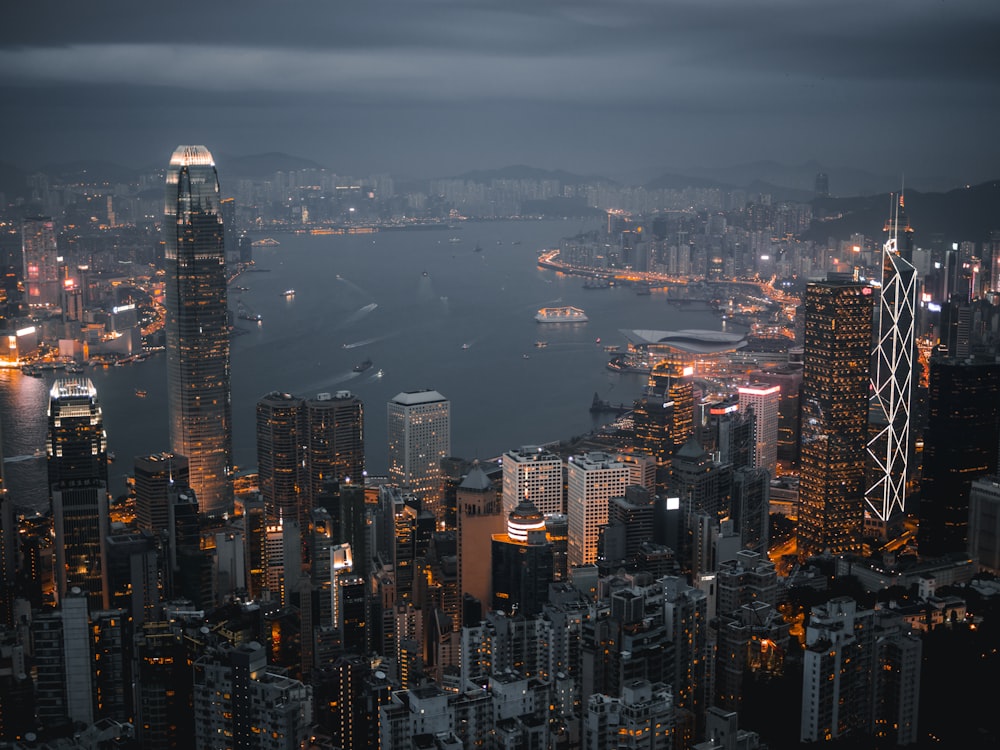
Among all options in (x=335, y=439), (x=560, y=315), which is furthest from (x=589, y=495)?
(x=560, y=315)

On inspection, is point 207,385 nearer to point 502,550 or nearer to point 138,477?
point 138,477

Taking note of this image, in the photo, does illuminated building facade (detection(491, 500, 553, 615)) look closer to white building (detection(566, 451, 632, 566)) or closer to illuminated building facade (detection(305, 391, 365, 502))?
white building (detection(566, 451, 632, 566))

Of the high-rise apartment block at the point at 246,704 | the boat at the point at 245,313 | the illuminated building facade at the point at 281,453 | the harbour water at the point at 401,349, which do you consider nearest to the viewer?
the high-rise apartment block at the point at 246,704

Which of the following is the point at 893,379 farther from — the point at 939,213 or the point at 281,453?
the point at 281,453

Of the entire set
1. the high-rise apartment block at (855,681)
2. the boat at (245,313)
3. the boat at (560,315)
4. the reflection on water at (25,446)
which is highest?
the boat at (245,313)

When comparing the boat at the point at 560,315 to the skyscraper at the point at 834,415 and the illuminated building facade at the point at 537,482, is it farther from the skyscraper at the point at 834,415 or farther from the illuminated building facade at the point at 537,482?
the illuminated building facade at the point at 537,482

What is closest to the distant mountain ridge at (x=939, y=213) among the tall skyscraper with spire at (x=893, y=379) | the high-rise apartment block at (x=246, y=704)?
the tall skyscraper with spire at (x=893, y=379)
